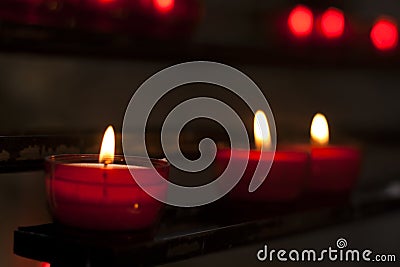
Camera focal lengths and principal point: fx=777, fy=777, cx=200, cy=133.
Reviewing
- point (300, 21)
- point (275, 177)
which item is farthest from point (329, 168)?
point (300, 21)

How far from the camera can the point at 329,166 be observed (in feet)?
2.64

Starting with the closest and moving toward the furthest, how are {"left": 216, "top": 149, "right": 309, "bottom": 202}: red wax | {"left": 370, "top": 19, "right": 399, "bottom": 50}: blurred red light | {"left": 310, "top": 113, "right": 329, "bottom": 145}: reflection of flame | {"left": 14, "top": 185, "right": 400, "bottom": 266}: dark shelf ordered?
{"left": 14, "top": 185, "right": 400, "bottom": 266}: dark shelf
{"left": 216, "top": 149, "right": 309, "bottom": 202}: red wax
{"left": 310, "top": 113, "right": 329, "bottom": 145}: reflection of flame
{"left": 370, "top": 19, "right": 399, "bottom": 50}: blurred red light

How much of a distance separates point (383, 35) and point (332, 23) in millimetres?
194

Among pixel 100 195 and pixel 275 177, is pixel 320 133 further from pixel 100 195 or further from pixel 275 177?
pixel 100 195

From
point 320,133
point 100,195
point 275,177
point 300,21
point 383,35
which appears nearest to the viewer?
point 100,195

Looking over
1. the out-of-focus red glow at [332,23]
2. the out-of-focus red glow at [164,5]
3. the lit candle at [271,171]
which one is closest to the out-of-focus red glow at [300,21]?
the out-of-focus red glow at [332,23]

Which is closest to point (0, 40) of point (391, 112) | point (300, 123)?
point (300, 123)

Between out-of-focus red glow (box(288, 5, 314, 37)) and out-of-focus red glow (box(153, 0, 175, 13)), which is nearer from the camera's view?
out-of-focus red glow (box(153, 0, 175, 13))

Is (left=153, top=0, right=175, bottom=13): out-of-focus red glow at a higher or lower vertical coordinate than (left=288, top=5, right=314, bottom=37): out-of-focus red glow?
lower

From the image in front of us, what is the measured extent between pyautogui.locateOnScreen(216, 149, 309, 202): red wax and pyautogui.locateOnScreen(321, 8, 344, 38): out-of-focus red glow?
462mm

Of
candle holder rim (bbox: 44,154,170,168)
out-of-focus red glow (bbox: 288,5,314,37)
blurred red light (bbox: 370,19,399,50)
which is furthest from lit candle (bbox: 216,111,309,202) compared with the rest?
blurred red light (bbox: 370,19,399,50)

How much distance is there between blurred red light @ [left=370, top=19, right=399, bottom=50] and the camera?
4.27 feet

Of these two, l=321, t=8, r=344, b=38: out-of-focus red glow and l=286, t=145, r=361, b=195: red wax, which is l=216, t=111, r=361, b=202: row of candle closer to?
l=286, t=145, r=361, b=195: red wax

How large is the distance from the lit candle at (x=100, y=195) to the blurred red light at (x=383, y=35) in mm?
837
